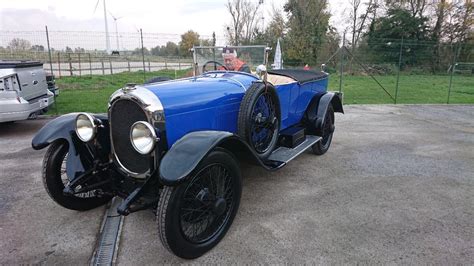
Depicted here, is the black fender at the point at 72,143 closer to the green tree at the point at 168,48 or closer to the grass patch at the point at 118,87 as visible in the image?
the grass patch at the point at 118,87

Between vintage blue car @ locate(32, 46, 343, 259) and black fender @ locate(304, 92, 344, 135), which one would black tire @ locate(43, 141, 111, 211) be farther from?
black fender @ locate(304, 92, 344, 135)

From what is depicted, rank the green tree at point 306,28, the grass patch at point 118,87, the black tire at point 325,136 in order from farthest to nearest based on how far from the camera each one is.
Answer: the green tree at point 306,28 → the grass patch at point 118,87 → the black tire at point 325,136

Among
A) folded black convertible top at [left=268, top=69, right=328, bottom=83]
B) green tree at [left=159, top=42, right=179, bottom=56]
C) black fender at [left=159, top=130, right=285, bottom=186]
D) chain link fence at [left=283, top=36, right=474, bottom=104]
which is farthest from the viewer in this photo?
chain link fence at [left=283, top=36, right=474, bottom=104]

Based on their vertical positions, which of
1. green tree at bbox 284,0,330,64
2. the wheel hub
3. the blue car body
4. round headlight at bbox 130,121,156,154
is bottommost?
the wheel hub

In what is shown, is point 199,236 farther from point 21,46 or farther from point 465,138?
point 21,46

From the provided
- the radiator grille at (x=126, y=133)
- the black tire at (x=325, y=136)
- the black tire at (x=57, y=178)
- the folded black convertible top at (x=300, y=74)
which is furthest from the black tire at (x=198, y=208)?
the black tire at (x=325, y=136)

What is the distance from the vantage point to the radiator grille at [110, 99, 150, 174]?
2.56 m

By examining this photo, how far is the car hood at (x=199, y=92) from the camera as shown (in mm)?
2592

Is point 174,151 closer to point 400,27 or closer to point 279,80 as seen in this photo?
point 279,80

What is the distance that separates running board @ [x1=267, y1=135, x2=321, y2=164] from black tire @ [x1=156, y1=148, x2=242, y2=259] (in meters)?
0.97

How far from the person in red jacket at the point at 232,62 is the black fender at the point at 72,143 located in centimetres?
185

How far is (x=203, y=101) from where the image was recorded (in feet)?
9.26

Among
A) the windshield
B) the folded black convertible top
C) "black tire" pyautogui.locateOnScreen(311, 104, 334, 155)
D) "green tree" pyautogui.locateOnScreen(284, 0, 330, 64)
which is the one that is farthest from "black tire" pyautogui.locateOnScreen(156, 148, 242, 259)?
"green tree" pyautogui.locateOnScreen(284, 0, 330, 64)

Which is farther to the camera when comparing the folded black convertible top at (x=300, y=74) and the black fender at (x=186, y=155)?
the folded black convertible top at (x=300, y=74)
